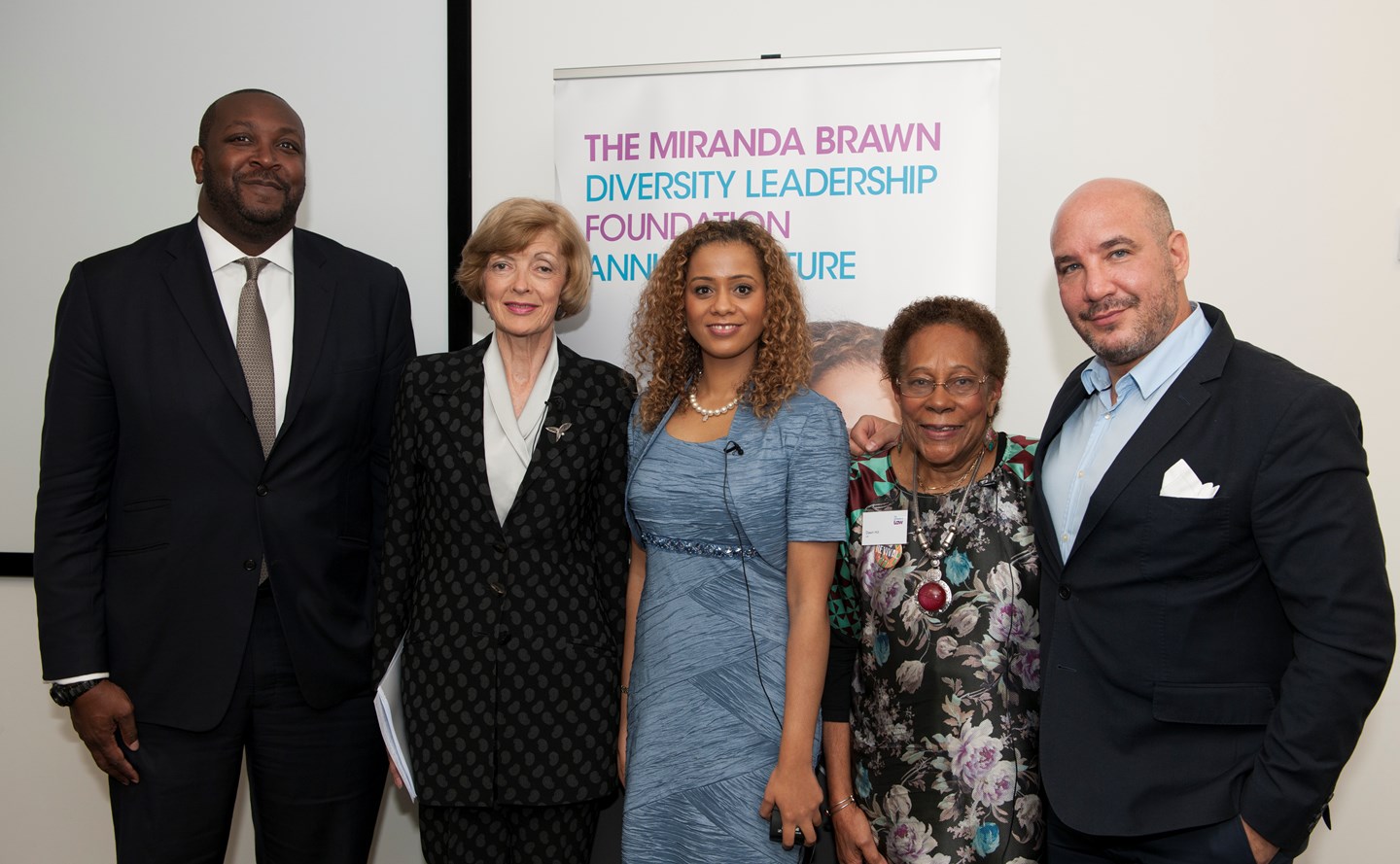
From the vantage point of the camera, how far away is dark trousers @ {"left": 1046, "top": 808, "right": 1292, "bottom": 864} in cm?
160

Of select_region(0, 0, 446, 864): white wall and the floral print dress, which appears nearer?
the floral print dress

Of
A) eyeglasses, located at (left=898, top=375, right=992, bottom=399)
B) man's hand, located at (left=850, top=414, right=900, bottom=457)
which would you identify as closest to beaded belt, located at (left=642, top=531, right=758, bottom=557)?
eyeglasses, located at (left=898, top=375, right=992, bottom=399)

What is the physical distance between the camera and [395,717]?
82.1 inches

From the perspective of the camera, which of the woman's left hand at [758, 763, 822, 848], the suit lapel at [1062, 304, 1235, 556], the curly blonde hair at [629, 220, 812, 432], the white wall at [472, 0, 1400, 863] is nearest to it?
the suit lapel at [1062, 304, 1235, 556]

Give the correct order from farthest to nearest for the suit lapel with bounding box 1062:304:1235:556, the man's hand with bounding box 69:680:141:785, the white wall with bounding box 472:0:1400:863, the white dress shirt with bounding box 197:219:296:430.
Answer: the white wall with bounding box 472:0:1400:863 → the white dress shirt with bounding box 197:219:296:430 → the man's hand with bounding box 69:680:141:785 → the suit lapel with bounding box 1062:304:1235:556

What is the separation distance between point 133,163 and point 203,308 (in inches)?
57.5

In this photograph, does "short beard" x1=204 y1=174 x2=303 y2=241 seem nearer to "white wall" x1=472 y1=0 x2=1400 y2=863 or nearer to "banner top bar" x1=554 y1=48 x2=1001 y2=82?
"banner top bar" x1=554 y1=48 x2=1001 y2=82

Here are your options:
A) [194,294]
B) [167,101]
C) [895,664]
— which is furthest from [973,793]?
[167,101]

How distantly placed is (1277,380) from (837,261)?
1.29 meters

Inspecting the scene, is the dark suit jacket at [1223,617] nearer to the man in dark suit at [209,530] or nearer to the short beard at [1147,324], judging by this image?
the short beard at [1147,324]

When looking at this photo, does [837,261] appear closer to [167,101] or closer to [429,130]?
[429,130]

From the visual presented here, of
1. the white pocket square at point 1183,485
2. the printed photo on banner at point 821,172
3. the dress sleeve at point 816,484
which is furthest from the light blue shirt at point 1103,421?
the printed photo on banner at point 821,172

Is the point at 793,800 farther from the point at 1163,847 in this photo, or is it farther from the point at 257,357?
the point at 257,357

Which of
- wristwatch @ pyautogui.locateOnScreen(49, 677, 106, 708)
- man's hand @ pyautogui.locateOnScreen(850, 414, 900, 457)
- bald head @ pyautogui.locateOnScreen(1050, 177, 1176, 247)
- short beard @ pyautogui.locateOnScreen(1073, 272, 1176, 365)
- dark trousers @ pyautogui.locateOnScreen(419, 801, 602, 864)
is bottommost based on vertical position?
dark trousers @ pyautogui.locateOnScreen(419, 801, 602, 864)
